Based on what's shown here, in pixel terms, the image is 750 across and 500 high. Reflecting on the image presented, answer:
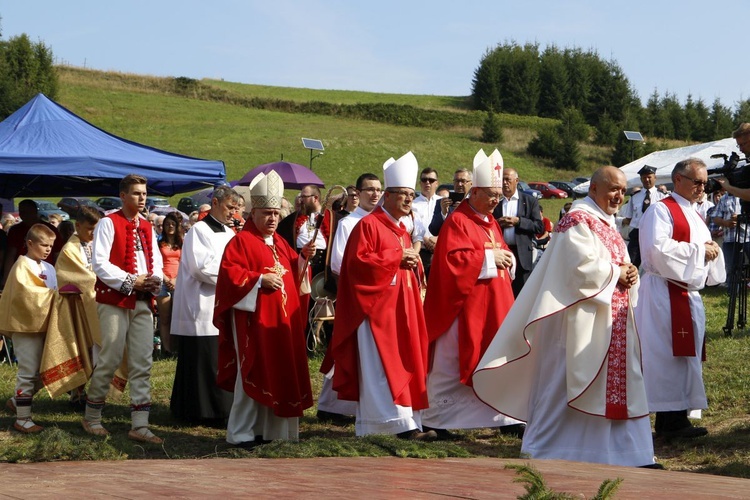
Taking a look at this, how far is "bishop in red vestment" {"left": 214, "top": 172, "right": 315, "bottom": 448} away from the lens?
7441 millimetres

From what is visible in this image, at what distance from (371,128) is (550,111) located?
24.7 m

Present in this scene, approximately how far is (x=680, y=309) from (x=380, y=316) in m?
2.25

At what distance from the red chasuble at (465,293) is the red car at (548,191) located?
40.3m

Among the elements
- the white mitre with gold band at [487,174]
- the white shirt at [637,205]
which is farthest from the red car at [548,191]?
the white mitre with gold band at [487,174]

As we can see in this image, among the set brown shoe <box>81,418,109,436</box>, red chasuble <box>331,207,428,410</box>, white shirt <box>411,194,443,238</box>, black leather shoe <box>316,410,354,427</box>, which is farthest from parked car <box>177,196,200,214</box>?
red chasuble <box>331,207,428,410</box>

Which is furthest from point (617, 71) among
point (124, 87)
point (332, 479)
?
point (332, 479)

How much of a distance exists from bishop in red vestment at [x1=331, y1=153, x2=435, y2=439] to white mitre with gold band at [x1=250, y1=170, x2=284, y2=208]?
2.08 feet

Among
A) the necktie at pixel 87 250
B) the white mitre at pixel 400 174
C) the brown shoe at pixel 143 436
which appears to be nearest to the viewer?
the brown shoe at pixel 143 436

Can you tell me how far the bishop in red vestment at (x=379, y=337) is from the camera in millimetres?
7398

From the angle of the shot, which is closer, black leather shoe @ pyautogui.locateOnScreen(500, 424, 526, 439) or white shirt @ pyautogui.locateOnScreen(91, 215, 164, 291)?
white shirt @ pyautogui.locateOnScreen(91, 215, 164, 291)

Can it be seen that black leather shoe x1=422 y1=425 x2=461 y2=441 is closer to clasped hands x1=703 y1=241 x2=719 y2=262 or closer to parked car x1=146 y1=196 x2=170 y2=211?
clasped hands x1=703 y1=241 x2=719 y2=262

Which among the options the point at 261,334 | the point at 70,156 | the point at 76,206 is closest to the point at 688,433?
the point at 261,334

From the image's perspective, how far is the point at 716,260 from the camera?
8156 mm

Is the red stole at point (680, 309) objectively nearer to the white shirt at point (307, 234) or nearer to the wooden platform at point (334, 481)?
the wooden platform at point (334, 481)
